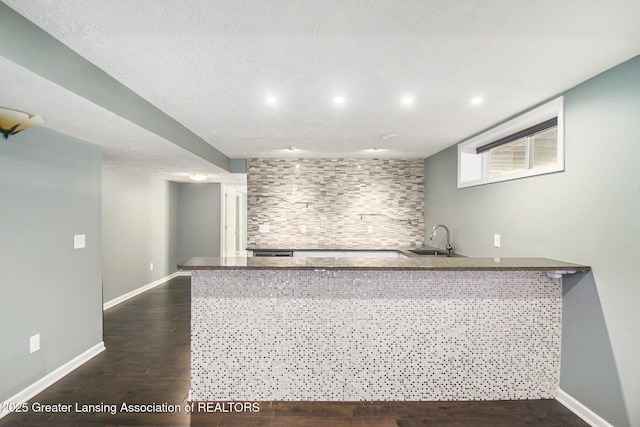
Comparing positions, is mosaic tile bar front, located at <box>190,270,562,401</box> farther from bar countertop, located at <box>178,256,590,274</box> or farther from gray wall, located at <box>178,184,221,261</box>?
gray wall, located at <box>178,184,221,261</box>

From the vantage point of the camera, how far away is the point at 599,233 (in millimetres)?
1906

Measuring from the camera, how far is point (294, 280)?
2.21 meters

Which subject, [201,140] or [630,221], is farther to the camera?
[201,140]

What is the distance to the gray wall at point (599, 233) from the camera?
1.73 m

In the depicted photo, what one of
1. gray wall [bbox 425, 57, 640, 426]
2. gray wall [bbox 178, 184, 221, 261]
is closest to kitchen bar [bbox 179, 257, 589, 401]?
gray wall [bbox 425, 57, 640, 426]

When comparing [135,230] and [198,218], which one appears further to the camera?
[198,218]

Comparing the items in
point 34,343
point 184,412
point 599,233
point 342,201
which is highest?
point 342,201

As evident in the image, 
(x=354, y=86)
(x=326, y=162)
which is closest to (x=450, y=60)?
(x=354, y=86)

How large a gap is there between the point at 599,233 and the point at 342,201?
10.9ft

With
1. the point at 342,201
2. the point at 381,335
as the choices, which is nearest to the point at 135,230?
the point at 342,201

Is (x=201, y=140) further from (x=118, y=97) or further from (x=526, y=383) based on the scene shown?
(x=526, y=383)

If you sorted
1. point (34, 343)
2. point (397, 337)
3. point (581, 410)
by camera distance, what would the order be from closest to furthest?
point (581, 410) < point (397, 337) < point (34, 343)

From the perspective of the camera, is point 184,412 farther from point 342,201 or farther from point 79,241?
point 342,201

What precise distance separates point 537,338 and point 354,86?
7.68 ft
